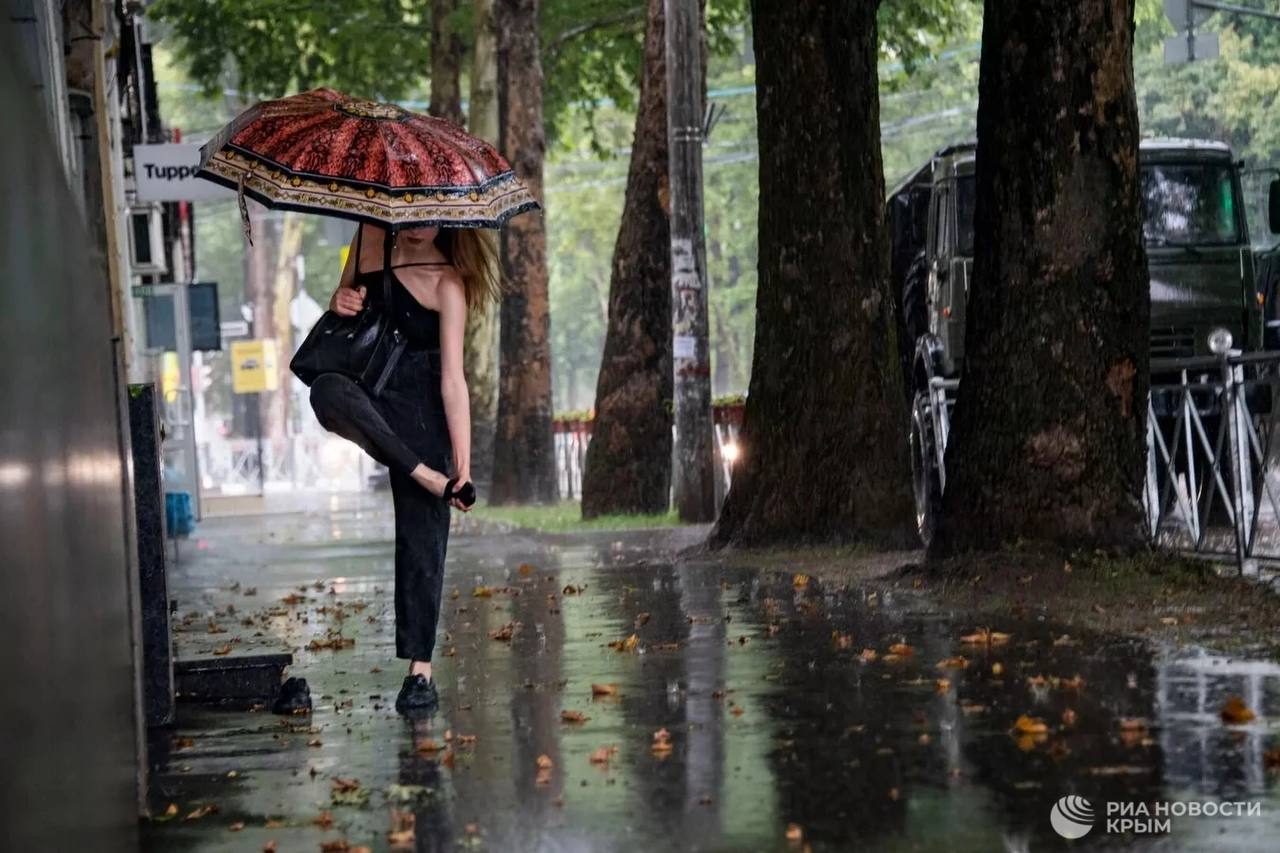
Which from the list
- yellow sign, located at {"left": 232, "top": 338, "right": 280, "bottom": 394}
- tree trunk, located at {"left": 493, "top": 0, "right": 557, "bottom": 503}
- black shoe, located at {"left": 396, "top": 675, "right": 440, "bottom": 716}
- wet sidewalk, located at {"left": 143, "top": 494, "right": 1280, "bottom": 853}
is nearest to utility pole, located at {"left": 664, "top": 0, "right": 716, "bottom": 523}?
tree trunk, located at {"left": 493, "top": 0, "right": 557, "bottom": 503}

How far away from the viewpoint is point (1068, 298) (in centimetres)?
1045

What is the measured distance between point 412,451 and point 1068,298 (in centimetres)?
401

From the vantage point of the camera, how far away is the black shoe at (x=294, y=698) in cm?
773

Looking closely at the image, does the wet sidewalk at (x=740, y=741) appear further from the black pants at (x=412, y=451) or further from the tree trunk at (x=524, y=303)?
the tree trunk at (x=524, y=303)

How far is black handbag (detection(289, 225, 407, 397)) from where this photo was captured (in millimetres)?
7684

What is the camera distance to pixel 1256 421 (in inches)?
457

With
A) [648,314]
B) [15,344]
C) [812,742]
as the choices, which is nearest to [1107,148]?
[812,742]

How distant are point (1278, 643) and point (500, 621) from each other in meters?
4.28

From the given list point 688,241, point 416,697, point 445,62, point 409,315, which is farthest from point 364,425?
point 445,62

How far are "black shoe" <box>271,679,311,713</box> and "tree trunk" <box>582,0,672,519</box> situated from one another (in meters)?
14.5

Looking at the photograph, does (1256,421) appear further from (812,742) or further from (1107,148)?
(812,742)

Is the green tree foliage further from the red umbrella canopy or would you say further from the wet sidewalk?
the red umbrella canopy

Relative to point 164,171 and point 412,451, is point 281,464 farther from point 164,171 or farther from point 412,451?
point 412,451

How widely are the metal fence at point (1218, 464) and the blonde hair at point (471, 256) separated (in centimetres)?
404
